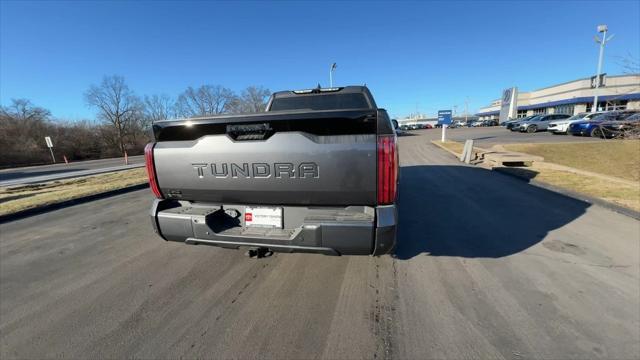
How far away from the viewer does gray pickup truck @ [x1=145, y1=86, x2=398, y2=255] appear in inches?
85.7

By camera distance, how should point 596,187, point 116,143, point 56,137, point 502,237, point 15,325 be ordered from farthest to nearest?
point 116,143 < point 56,137 < point 596,187 < point 502,237 < point 15,325

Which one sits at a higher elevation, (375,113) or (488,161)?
(375,113)

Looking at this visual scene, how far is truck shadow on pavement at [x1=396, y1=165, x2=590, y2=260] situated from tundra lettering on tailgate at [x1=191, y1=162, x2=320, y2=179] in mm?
1986

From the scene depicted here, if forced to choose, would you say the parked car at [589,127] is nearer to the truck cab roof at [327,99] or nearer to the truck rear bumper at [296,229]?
the truck cab roof at [327,99]

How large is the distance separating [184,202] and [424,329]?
260 cm

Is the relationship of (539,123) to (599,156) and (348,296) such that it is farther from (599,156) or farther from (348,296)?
(348,296)

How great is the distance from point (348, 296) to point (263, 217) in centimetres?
119

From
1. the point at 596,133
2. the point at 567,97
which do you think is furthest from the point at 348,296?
the point at 567,97

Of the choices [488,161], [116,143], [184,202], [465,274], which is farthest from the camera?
[116,143]

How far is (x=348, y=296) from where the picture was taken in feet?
8.80

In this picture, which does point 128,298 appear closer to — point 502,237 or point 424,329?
point 424,329

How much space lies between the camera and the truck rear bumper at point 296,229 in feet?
7.22

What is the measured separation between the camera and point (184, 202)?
2.80 metres

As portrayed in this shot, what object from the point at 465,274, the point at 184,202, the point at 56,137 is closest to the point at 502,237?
the point at 465,274
